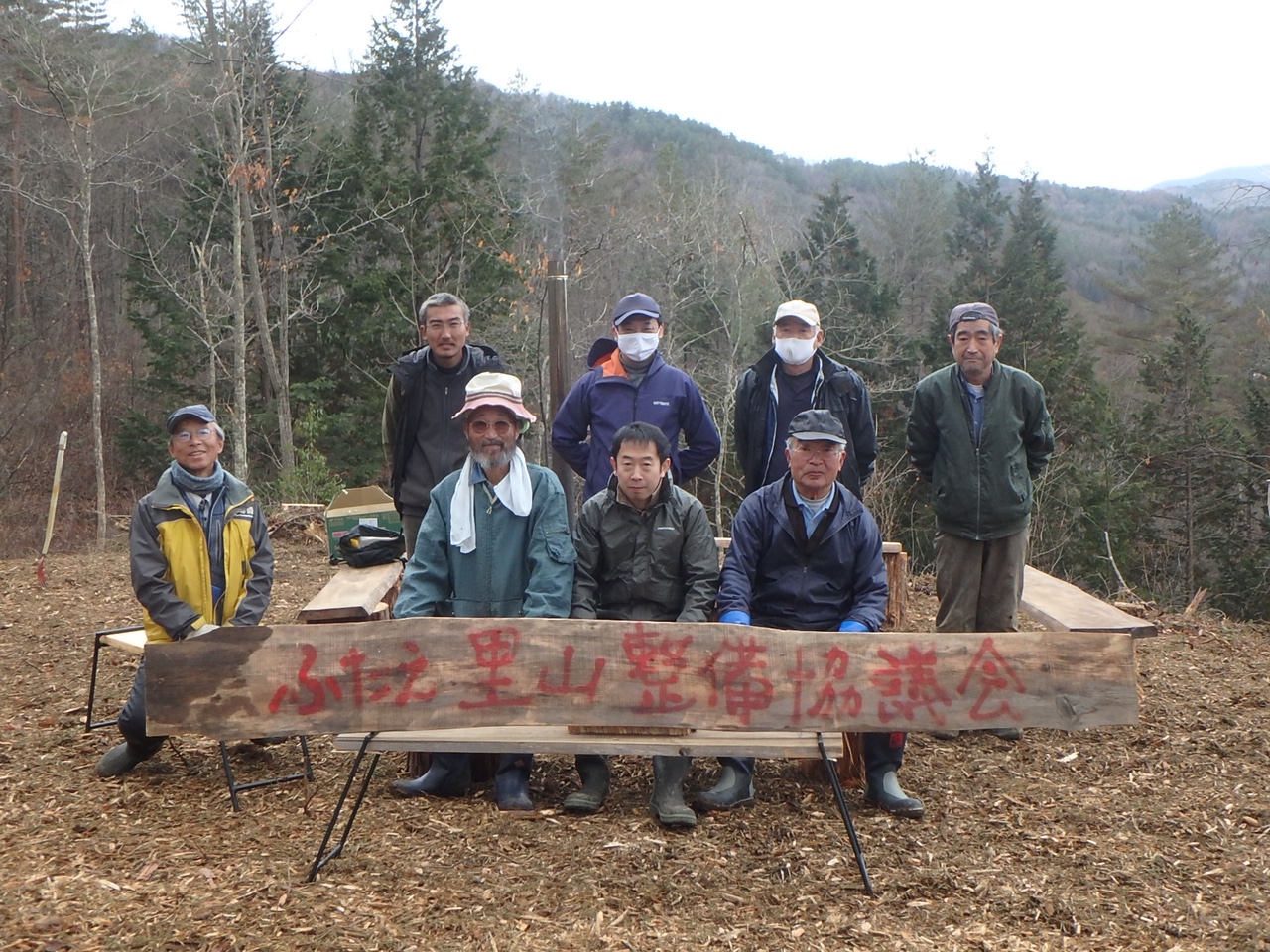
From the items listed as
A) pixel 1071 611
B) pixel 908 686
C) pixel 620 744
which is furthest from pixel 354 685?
pixel 1071 611

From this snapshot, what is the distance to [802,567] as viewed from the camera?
4223 millimetres

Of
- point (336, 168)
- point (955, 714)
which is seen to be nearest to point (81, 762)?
point (955, 714)

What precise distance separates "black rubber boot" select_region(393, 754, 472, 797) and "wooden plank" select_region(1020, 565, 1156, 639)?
2.88 meters

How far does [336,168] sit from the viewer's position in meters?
22.0

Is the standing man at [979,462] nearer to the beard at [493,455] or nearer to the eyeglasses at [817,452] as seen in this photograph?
the eyeglasses at [817,452]

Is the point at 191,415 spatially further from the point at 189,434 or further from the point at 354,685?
the point at 354,685

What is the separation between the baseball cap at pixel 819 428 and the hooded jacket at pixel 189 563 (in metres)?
2.18

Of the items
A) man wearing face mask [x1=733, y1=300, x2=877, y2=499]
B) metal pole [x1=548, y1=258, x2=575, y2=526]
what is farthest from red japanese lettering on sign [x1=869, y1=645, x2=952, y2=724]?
metal pole [x1=548, y1=258, x2=575, y2=526]

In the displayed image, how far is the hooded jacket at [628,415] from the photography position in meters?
4.99

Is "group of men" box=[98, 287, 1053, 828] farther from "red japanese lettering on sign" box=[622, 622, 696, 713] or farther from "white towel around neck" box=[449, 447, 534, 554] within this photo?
"red japanese lettering on sign" box=[622, 622, 696, 713]

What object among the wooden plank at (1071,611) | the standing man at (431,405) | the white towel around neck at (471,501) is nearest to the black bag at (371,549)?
the standing man at (431,405)

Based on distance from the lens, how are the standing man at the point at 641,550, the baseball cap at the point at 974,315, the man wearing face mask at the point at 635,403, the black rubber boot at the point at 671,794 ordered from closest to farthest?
the black rubber boot at the point at 671,794 < the standing man at the point at 641,550 < the baseball cap at the point at 974,315 < the man wearing face mask at the point at 635,403

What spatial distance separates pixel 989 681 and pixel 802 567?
37.9 inches

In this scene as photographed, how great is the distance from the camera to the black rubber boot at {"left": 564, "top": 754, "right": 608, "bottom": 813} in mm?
4016
